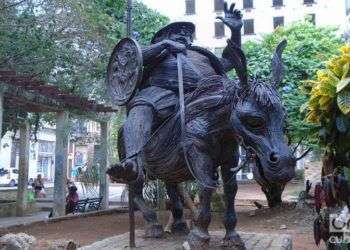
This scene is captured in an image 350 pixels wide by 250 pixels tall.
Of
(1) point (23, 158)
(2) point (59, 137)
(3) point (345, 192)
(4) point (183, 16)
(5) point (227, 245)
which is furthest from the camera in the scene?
(4) point (183, 16)

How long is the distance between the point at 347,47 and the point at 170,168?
6.80ft

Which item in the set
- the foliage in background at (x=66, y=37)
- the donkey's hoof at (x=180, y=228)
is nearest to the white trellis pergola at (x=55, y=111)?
the foliage in background at (x=66, y=37)

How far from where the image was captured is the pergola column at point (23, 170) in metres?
17.2

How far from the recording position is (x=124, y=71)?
5438 mm

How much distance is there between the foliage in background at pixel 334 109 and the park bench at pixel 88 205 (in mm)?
12976

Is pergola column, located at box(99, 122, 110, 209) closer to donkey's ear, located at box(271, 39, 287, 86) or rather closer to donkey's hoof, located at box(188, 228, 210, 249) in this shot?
donkey's hoof, located at box(188, 228, 210, 249)

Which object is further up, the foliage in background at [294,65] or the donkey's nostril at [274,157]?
the foliage in background at [294,65]

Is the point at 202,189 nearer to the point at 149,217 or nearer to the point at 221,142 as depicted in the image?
the point at 221,142

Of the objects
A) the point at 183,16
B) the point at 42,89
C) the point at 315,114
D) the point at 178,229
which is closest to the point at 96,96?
the point at 42,89

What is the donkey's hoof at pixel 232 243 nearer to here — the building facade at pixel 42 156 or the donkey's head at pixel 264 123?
the donkey's head at pixel 264 123

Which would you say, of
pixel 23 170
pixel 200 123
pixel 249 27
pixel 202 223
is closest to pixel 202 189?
pixel 202 223

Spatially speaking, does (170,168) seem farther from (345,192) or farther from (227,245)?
Answer: (345,192)

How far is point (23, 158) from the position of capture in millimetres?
17219

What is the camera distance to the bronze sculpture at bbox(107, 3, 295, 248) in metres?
4.26
